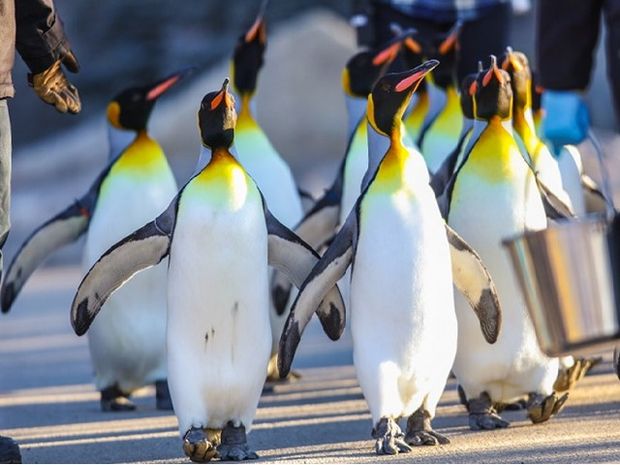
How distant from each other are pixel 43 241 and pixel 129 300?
0.53 meters

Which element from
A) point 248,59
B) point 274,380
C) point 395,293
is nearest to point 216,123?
point 395,293

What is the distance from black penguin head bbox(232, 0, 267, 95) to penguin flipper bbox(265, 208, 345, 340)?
2.00 metres

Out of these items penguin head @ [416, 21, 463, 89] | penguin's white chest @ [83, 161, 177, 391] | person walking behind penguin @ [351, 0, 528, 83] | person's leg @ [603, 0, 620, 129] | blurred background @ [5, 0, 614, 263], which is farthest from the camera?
blurred background @ [5, 0, 614, 263]

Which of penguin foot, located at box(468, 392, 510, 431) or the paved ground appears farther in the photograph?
penguin foot, located at box(468, 392, 510, 431)

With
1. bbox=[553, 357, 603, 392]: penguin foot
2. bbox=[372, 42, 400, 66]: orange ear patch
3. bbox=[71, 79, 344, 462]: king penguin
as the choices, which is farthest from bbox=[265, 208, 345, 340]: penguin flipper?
bbox=[372, 42, 400, 66]: orange ear patch

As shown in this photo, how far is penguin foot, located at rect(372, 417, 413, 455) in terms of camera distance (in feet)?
15.0

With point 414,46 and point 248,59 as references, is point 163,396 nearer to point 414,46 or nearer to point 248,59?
point 248,59

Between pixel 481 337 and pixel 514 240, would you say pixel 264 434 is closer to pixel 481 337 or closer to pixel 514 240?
pixel 481 337

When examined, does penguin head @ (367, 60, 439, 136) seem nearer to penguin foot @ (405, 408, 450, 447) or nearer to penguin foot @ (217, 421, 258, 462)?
penguin foot @ (405, 408, 450, 447)

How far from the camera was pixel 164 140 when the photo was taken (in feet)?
47.6

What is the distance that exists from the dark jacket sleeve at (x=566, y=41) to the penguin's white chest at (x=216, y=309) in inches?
60.6

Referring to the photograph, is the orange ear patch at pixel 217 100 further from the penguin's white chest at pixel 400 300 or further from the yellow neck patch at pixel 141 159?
the yellow neck patch at pixel 141 159

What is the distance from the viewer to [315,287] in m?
4.65

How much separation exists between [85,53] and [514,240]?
1576 centimetres
